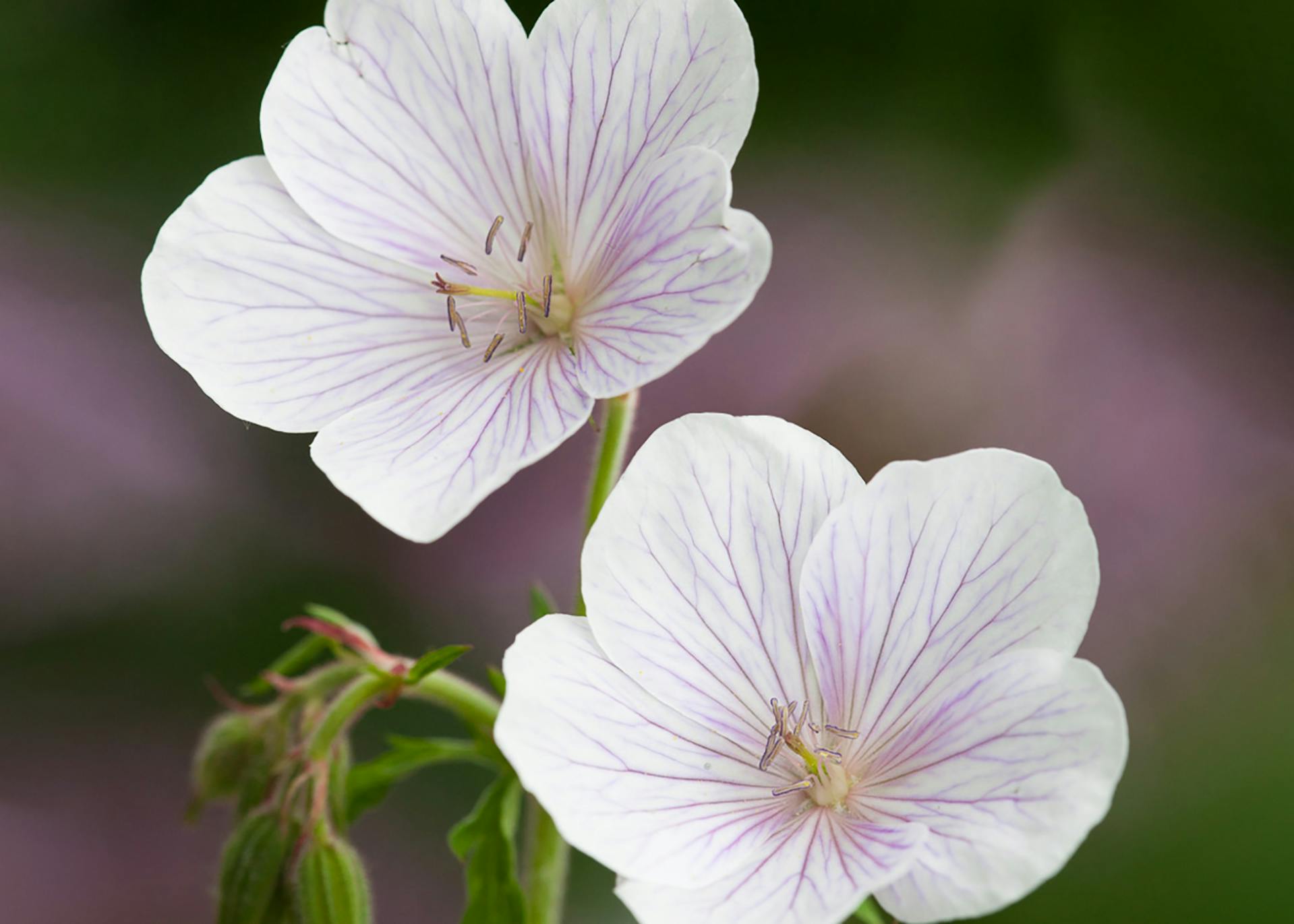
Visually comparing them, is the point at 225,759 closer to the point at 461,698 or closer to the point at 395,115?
the point at 461,698

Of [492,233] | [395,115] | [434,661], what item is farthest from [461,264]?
[434,661]

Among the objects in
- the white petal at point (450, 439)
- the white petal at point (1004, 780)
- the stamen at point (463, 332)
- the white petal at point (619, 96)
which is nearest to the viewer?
the white petal at point (1004, 780)

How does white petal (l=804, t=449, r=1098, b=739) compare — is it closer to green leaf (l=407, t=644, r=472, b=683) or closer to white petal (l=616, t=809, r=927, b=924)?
white petal (l=616, t=809, r=927, b=924)

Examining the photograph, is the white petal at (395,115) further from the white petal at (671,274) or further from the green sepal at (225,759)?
the green sepal at (225,759)

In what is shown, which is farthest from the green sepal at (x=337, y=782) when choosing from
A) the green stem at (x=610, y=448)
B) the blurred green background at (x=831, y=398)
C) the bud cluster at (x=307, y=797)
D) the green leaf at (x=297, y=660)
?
the blurred green background at (x=831, y=398)

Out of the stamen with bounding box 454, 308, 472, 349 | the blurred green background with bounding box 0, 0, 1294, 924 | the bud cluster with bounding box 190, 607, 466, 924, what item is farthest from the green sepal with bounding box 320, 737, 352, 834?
the blurred green background with bounding box 0, 0, 1294, 924

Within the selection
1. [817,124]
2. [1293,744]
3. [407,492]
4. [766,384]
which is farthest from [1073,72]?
[407,492]
